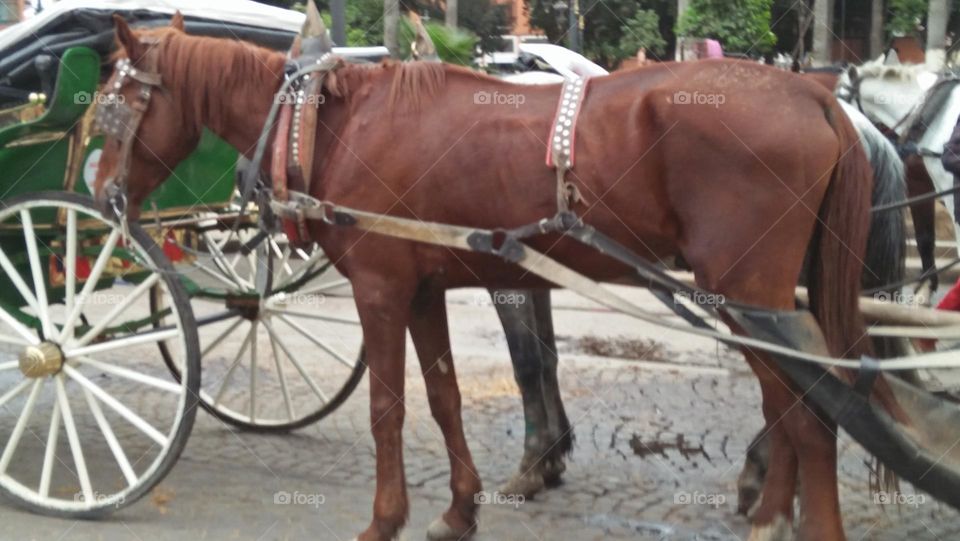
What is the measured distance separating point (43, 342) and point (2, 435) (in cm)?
124

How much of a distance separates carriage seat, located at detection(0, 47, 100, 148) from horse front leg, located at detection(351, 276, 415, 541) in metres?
1.46

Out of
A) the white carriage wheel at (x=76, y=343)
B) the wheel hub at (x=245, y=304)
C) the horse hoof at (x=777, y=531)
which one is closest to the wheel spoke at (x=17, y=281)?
the white carriage wheel at (x=76, y=343)

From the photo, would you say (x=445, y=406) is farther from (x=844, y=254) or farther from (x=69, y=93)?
(x=69, y=93)

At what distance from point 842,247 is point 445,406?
1622 millimetres

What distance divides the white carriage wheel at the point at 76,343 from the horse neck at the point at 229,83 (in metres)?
0.57

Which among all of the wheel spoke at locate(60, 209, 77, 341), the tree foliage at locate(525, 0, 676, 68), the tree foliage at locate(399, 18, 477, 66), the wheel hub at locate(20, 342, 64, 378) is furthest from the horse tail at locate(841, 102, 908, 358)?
the tree foliage at locate(525, 0, 676, 68)

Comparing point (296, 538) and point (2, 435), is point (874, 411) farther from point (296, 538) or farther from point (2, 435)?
point (2, 435)

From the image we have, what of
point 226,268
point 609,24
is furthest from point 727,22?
point 609,24

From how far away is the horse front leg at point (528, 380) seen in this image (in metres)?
4.55

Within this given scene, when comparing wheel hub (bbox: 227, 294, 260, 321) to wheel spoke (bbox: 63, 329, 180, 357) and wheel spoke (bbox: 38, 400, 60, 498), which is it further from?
wheel spoke (bbox: 38, 400, 60, 498)

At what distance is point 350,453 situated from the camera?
5.20 metres

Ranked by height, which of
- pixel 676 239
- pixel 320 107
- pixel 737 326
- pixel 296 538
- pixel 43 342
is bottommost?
pixel 296 538

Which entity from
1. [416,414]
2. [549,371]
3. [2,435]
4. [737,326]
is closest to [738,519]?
[549,371]

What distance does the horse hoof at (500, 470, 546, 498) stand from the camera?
454cm
